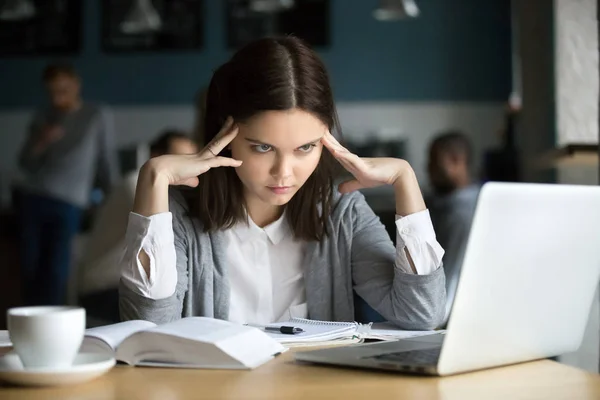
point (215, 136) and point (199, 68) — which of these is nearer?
point (215, 136)

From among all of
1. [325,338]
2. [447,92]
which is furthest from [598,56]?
[447,92]

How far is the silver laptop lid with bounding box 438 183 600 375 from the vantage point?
99 cm

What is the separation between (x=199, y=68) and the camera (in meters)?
7.07

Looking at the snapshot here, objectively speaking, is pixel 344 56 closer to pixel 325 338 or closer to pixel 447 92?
pixel 447 92

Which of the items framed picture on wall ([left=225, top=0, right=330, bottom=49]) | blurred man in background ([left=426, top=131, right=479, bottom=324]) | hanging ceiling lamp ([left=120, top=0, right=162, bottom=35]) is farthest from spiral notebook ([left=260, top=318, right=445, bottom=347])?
framed picture on wall ([left=225, top=0, right=330, bottom=49])

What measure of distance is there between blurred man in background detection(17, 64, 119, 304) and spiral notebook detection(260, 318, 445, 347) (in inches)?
144

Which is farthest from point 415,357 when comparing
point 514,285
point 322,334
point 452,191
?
point 452,191

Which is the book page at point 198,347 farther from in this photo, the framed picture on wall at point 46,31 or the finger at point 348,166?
the framed picture on wall at point 46,31

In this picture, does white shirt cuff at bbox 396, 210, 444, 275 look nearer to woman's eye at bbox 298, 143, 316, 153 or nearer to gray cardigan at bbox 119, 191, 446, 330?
gray cardigan at bbox 119, 191, 446, 330

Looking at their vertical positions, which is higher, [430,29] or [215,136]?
[430,29]

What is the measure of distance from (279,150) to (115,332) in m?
0.46

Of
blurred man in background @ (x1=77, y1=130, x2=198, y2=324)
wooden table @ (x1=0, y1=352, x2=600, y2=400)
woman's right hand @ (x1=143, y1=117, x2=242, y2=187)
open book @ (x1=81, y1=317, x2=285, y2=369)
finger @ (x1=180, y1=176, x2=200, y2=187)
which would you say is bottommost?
blurred man in background @ (x1=77, y1=130, x2=198, y2=324)

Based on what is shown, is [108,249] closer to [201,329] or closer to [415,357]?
[201,329]

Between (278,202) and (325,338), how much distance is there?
0.32 m
